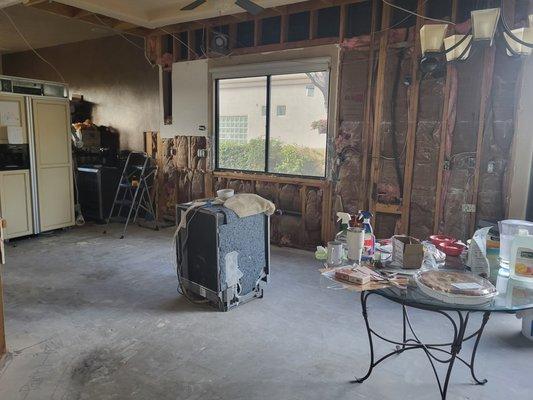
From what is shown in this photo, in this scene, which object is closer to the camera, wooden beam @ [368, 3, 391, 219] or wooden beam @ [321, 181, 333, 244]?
wooden beam @ [368, 3, 391, 219]

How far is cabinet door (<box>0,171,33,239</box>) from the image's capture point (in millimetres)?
4832

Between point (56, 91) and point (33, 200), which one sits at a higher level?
point (56, 91)

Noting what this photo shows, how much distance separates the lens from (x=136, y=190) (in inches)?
230

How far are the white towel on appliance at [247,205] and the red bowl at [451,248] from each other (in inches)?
57.5

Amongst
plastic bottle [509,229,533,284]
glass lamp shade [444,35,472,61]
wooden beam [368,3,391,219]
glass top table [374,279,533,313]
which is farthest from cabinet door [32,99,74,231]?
plastic bottle [509,229,533,284]

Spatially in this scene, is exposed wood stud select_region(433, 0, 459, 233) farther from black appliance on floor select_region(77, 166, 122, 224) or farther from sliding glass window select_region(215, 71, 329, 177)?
Result: black appliance on floor select_region(77, 166, 122, 224)

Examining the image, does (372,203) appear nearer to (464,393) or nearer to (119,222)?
(464,393)

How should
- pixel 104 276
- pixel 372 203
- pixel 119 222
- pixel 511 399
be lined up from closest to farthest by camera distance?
pixel 511 399, pixel 104 276, pixel 372 203, pixel 119 222

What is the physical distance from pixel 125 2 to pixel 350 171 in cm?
330

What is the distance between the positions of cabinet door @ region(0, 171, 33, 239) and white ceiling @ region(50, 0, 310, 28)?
215cm

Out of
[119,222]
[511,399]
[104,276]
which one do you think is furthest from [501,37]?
[119,222]

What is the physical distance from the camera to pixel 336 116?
14.9 feet

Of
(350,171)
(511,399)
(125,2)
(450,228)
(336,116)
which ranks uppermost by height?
(125,2)

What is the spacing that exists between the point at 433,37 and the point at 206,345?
2.41m
